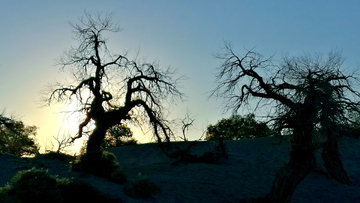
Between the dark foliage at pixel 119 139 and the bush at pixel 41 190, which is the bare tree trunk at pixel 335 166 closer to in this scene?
the bush at pixel 41 190

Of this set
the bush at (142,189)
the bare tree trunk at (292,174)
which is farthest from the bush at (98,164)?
the bare tree trunk at (292,174)

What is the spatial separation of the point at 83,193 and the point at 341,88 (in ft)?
38.4

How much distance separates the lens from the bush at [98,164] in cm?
1802

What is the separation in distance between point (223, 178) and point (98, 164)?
21.6 ft

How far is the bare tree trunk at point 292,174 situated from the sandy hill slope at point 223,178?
102cm

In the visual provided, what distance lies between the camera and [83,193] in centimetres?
1220

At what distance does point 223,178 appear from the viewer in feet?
65.3

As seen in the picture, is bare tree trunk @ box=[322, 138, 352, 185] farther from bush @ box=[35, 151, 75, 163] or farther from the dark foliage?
the dark foliage

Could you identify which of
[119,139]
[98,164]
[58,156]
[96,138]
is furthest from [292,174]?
[119,139]

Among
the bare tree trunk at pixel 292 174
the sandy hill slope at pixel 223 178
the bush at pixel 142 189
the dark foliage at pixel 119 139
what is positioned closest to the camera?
the bare tree trunk at pixel 292 174

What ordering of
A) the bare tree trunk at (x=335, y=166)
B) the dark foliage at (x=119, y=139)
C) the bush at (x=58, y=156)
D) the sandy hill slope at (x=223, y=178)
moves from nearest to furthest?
the sandy hill slope at (x=223, y=178) → the bare tree trunk at (x=335, y=166) → the bush at (x=58, y=156) → the dark foliage at (x=119, y=139)

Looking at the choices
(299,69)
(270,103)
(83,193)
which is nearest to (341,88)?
(299,69)

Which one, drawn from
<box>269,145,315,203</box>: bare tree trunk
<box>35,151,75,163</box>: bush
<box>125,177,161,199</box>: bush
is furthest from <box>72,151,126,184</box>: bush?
<box>269,145,315,203</box>: bare tree trunk

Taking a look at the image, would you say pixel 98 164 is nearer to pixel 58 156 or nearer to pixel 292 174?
pixel 58 156
